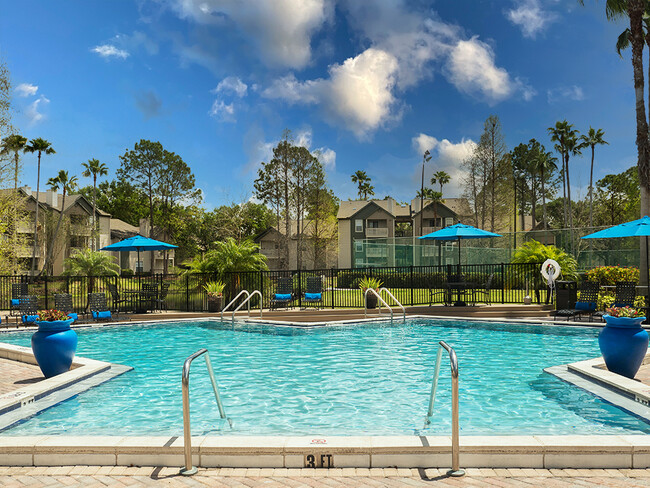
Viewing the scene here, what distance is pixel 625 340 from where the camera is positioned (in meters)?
6.95

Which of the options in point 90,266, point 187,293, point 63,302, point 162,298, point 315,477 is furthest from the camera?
point 90,266

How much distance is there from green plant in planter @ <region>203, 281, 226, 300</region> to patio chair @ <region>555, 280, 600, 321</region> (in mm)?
11584

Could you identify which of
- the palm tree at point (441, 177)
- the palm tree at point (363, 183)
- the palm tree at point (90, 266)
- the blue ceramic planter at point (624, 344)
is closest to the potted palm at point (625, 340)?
the blue ceramic planter at point (624, 344)

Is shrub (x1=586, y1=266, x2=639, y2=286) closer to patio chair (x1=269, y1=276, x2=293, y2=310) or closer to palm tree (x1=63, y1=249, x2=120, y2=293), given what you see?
patio chair (x1=269, y1=276, x2=293, y2=310)

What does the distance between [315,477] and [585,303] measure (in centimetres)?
1400

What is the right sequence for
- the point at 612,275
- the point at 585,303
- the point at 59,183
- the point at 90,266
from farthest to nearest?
the point at 59,183 → the point at 90,266 → the point at 612,275 → the point at 585,303

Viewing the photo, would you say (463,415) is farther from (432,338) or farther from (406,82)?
(406,82)

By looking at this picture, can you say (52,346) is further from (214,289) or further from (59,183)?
(59,183)

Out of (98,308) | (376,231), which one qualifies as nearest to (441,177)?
(376,231)

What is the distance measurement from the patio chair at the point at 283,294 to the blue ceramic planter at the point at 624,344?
11724 millimetres

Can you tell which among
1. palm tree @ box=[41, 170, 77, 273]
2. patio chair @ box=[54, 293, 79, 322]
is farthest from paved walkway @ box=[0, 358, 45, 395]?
palm tree @ box=[41, 170, 77, 273]

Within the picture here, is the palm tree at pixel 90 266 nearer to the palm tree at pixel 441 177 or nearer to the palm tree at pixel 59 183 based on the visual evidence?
the palm tree at pixel 59 183

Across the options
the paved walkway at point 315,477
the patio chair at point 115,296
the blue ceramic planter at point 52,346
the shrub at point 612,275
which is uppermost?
the shrub at point 612,275

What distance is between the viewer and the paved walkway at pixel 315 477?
377cm
